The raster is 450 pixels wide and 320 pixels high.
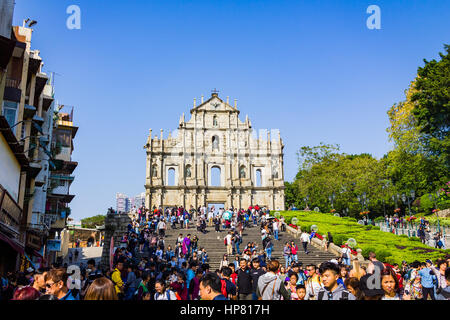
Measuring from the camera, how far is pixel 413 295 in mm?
10031

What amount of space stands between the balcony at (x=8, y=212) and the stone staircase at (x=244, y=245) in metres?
8.95

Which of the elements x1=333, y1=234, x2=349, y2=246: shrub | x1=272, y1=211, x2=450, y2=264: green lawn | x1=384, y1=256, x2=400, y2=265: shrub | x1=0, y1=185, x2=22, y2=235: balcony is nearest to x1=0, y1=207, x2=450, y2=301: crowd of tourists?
x1=384, y1=256, x2=400, y2=265: shrub

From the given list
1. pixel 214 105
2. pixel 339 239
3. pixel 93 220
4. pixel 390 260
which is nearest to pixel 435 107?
pixel 339 239

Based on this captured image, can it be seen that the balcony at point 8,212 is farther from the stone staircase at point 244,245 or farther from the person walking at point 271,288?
the person walking at point 271,288

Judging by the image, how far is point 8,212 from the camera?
52.1ft

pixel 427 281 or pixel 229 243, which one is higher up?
pixel 229 243

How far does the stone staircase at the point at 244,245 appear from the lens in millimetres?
20984

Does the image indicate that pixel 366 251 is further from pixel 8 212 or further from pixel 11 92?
pixel 11 92

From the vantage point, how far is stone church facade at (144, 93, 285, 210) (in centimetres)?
4719

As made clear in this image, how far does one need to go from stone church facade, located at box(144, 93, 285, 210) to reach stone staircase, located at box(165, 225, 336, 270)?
1572 centimetres

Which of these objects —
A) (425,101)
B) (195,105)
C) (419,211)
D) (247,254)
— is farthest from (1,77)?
(419,211)

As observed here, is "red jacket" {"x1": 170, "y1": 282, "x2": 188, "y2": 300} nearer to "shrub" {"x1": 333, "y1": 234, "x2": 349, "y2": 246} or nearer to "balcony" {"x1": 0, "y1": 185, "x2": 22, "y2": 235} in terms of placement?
"balcony" {"x1": 0, "y1": 185, "x2": 22, "y2": 235}

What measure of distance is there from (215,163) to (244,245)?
2511 centimetres
